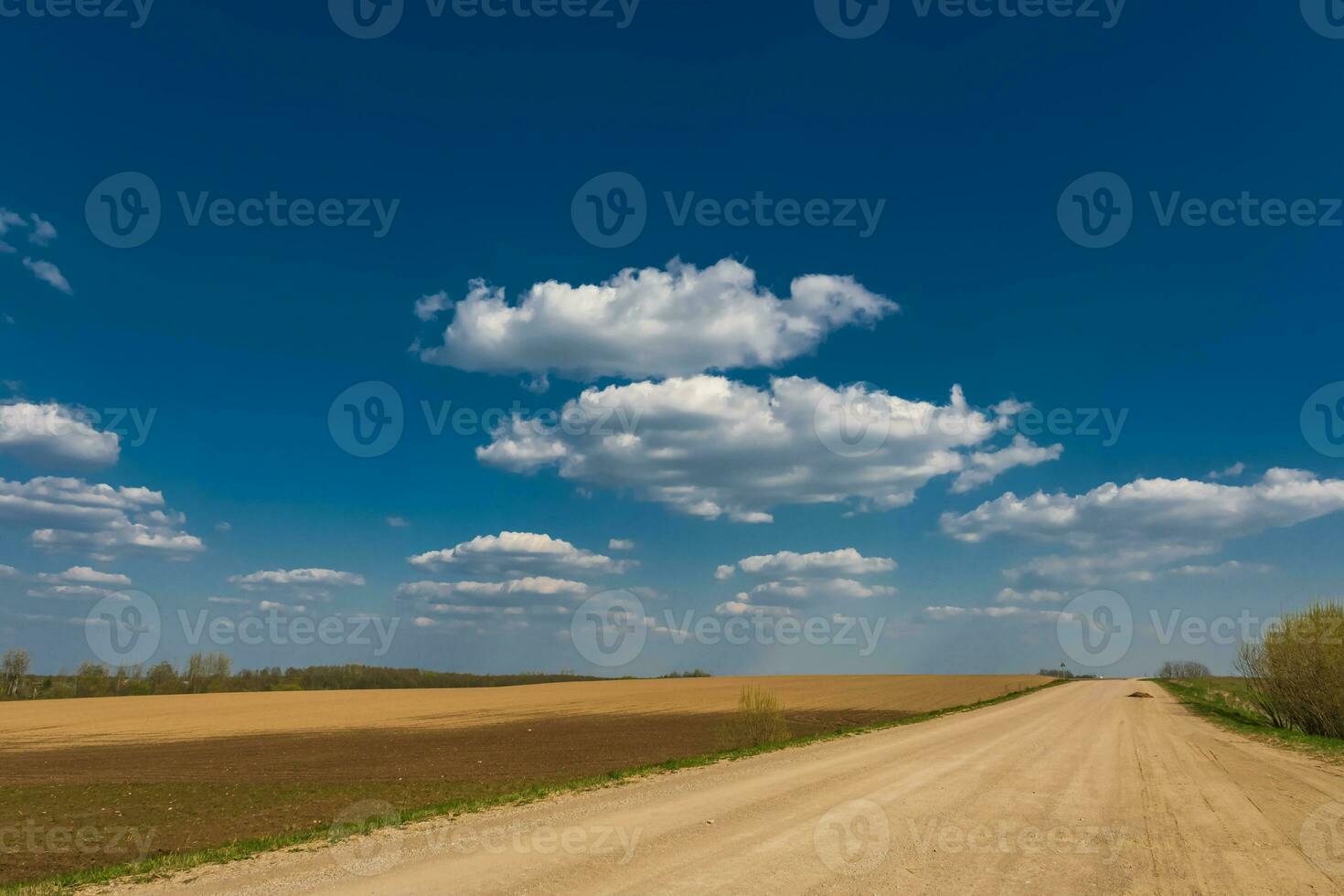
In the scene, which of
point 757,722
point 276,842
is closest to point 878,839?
point 276,842

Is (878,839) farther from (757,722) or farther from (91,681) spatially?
(91,681)

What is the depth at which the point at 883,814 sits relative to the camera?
15.2m

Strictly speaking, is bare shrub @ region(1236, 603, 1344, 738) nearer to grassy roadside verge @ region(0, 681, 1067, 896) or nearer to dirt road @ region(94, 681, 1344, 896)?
dirt road @ region(94, 681, 1344, 896)

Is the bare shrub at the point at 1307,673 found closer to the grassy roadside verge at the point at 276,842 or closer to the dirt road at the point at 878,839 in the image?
the dirt road at the point at 878,839

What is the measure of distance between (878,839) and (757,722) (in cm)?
2245

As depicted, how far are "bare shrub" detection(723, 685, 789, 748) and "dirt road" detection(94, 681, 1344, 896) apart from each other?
11930mm

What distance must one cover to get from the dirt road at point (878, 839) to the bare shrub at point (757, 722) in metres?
11.9

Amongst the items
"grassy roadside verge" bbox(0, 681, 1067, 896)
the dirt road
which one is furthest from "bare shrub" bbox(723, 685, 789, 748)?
the dirt road

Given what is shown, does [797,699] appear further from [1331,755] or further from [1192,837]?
[1192,837]

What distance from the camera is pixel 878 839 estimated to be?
13.0 metres

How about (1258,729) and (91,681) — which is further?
(91,681)

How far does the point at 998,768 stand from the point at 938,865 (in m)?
12.5

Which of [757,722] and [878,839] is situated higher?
[878,839]

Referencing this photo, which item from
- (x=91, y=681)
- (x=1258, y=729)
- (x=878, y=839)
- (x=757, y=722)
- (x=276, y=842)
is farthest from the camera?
(x=91, y=681)
